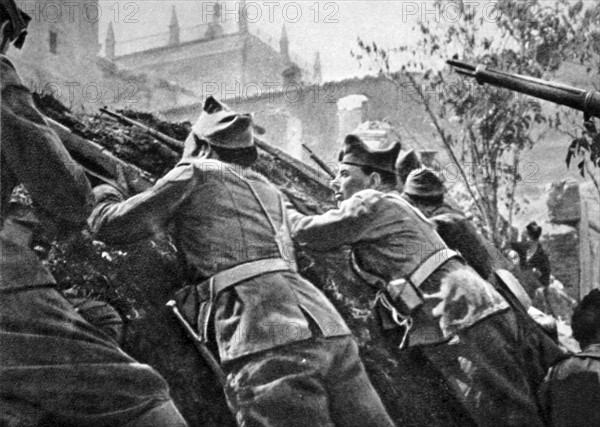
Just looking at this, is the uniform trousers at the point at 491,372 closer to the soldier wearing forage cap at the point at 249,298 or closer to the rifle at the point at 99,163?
the soldier wearing forage cap at the point at 249,298

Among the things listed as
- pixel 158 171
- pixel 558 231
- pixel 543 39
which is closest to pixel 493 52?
pixel 543 39

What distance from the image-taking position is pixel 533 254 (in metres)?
7.12

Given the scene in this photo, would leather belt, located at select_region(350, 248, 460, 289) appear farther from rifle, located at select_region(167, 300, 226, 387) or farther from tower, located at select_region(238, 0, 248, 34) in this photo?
tower, located at select_region(238, 0, 248, 34)

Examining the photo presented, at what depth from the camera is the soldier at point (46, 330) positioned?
3.93m

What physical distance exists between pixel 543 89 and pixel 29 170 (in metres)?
3.33

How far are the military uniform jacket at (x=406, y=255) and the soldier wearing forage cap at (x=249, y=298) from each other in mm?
706

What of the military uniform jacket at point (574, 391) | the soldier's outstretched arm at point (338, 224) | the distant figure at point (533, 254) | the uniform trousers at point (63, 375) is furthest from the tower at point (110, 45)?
the distant figure at point (533, 254)

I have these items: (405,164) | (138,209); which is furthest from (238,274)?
(405,164)

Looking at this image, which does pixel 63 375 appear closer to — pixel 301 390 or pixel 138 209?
pixel 138 209

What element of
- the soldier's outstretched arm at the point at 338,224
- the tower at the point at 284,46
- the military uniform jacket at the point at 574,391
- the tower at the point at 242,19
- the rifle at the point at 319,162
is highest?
the tower at the point at 242,19

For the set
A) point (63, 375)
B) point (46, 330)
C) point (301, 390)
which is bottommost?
point (301, 390)

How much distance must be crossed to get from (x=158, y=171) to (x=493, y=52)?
348 centimetres

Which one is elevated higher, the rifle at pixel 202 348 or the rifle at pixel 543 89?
the rifle at pixel 543 89

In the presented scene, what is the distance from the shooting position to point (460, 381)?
558 cm
